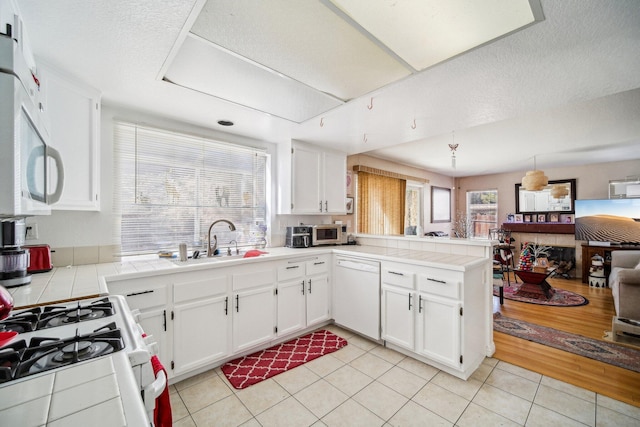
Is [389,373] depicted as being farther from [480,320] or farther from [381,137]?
[381,137]

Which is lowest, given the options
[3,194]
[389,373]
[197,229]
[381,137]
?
[389,373]

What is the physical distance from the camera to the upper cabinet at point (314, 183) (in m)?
3.28

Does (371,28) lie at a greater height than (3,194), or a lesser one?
greater

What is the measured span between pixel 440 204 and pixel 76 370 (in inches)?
289

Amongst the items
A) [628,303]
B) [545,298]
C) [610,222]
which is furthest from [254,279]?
[610,222]

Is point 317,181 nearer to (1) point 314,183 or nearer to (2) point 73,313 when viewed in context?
(1) point 314,183

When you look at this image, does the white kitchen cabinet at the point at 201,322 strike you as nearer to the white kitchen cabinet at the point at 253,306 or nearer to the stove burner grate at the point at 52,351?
the white kitchen cabinet at the point at 253,306

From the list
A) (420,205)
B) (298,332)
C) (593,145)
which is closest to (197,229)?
(298,332)

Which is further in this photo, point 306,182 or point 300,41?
point 306,182

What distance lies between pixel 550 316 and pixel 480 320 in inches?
75.7

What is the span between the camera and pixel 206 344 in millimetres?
2209

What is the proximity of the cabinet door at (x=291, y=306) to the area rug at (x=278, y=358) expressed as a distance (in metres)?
0.16

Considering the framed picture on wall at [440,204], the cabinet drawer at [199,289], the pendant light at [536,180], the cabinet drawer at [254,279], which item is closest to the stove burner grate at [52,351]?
the cabinet drawer at [199,289]

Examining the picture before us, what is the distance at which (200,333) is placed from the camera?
2180 millimetres
